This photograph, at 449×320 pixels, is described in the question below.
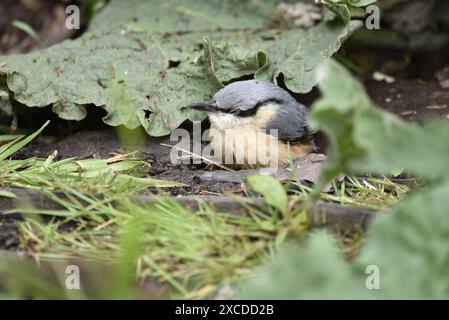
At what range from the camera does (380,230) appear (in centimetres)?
246

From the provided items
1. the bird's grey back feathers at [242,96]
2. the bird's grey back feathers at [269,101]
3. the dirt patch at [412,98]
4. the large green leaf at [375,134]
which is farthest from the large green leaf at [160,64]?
the large green leaf at [375,134]

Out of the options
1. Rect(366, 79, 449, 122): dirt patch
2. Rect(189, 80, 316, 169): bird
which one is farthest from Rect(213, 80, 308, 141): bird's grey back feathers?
Rect(366, 79, 449, 122): dirt patch

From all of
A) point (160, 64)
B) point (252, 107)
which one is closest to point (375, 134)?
point (252, 107)

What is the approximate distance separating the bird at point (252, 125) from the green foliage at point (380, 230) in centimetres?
194

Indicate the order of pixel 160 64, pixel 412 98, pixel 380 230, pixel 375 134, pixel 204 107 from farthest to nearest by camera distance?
1. pixel 412 98
2. pixel 160 64
3. pixel 204 107
4. pixel 375 134
5. pixel 380 230

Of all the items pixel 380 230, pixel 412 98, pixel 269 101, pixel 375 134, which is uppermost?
pixel 412 98

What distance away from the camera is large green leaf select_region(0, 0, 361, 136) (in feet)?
15.9

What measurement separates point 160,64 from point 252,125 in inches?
37.1

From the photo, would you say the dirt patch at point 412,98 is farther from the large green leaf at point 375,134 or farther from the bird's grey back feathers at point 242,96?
the large green leaf at point 375,134

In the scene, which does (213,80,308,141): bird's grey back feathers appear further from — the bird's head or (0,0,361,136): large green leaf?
(0,0,361,136): large green leaf

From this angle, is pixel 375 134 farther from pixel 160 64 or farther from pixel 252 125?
pixel 160 64

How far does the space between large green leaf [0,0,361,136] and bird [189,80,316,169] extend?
300 millimetres

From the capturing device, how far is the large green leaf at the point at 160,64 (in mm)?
4852

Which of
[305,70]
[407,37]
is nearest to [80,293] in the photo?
[305,70]
